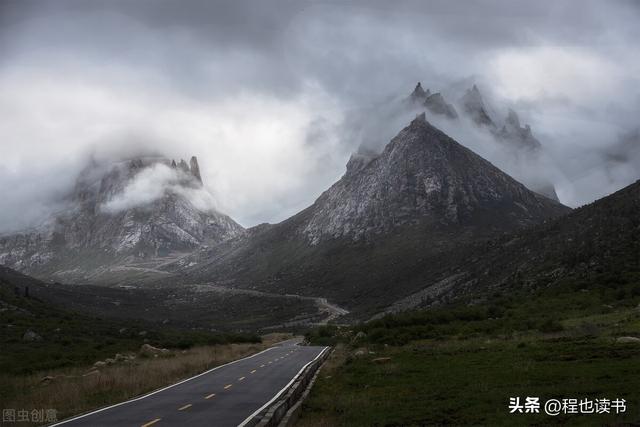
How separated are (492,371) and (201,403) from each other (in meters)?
13.8

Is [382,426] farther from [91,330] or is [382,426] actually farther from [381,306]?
[381,306]

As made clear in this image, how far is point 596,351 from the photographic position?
28172 millimetres

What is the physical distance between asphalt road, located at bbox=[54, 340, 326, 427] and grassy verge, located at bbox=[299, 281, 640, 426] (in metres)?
2.46

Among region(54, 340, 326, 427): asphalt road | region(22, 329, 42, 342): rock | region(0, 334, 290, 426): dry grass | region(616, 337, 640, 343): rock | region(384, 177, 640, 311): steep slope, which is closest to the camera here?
region(54, 340, 326, 427): asphalt road

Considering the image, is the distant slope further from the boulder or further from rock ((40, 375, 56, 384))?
the boulder

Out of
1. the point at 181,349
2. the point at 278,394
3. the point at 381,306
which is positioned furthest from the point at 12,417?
the point at 381,306

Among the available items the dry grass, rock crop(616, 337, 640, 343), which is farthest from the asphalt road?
rock crop(616, 337, 640, 343)

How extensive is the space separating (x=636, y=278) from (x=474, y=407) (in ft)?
167

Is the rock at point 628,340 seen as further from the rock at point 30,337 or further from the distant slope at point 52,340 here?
the rock at point 30,337

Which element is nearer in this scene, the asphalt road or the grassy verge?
the grassy verge

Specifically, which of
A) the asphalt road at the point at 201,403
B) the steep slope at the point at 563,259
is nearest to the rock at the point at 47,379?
the asphalt road at the point at 201,403

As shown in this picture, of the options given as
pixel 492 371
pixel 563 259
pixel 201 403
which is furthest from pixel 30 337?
pixel 563 259

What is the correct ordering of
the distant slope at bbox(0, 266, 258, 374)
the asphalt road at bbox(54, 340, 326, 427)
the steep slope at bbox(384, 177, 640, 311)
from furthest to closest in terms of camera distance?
the steep slope at bbox(384, 177, 640, 311) → the distant slope at bbox(0, 266, 258, 374) → the asphalt road at bbox(54, 340, 326, 427)

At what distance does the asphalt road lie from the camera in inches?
739
